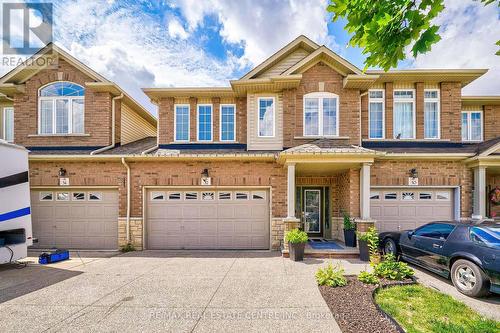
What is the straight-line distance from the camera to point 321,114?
993 centimetres

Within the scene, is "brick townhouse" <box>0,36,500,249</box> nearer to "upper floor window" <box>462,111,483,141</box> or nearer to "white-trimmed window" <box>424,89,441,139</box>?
"white-trimmed window" <box>424,89,441,139</box>

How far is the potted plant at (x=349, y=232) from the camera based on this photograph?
8750 millimetres

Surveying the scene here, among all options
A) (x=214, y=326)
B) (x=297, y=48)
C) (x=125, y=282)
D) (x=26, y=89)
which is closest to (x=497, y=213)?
(x=297, y=48)

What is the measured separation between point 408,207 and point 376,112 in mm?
3987

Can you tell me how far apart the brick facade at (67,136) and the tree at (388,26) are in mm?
9945

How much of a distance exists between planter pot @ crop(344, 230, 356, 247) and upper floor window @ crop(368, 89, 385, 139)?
426cm

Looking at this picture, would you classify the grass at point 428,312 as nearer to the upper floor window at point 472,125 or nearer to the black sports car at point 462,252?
the black sports car at point 462,252

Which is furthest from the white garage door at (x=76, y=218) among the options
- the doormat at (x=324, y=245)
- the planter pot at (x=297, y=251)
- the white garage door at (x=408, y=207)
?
the white garage door at (x=408, y=207)

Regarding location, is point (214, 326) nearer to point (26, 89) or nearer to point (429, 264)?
point (429, 264)

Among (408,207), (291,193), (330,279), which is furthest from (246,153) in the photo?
(408,207)

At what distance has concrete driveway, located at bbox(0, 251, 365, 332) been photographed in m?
4.21

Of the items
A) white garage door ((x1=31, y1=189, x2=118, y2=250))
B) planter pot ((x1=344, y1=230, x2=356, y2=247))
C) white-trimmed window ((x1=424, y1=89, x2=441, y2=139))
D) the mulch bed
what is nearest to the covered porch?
planter pot ((x1=344, y1=230, x2=356, y2=247))

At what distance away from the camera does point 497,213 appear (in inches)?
391

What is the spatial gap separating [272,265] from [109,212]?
6638 mm
